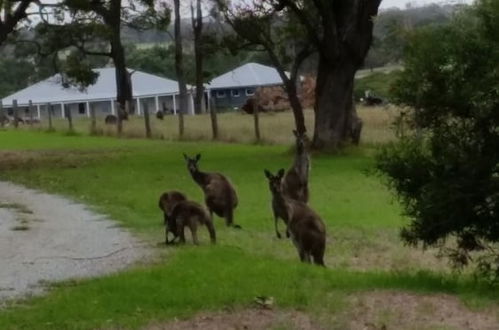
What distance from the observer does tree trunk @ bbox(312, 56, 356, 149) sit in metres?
31.3

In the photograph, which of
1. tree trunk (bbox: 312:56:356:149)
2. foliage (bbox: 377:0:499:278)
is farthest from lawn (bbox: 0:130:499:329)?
tree trunk (bbox: 312:56:356:149)

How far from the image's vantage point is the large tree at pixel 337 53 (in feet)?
100

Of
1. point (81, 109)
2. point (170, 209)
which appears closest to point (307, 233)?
point (170, 209)

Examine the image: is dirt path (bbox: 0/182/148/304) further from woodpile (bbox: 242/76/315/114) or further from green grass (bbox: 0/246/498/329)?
woodpile (bbox: 242/76/315/114)

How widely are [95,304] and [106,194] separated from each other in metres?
12.6

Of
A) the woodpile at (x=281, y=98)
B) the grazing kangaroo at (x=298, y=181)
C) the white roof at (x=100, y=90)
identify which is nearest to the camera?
the grazing kangaroo at (x=298, y=181)

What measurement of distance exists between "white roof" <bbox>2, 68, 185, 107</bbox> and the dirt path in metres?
70.6

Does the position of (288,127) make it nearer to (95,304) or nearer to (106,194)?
(106,194)

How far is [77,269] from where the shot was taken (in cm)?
1190

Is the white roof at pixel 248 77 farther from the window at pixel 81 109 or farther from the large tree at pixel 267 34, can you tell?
the large tree at pixel 267 34

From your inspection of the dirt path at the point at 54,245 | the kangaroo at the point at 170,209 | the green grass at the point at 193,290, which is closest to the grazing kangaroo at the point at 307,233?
the green grass at the point at 193,290

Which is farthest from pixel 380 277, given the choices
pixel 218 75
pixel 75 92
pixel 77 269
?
pixel 218 75

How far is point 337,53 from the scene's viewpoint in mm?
30875

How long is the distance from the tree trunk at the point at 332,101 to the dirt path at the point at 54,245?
12.7 metres
